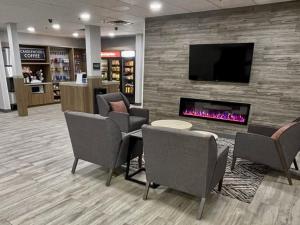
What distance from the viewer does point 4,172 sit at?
3184 millimetres

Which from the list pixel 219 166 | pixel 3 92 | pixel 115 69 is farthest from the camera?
pixel 115 69

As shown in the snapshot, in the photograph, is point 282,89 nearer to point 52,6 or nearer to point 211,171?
point 211,171

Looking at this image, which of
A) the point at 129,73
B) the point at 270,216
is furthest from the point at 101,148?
the point at 129,73

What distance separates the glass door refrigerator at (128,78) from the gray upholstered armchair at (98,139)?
619 centimetres

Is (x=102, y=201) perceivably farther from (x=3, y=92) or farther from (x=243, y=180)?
(x=3, y=92)

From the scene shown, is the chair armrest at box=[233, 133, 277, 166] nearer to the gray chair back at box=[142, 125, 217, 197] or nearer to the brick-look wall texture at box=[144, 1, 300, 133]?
the gray chair back at box=[142, 125, 217, 197]

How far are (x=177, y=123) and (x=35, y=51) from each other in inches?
280

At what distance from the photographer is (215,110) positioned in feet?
16.4

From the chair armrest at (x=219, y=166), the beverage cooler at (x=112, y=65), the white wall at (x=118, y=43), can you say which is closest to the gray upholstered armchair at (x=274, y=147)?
the chair armrest at (x=219, y=166)

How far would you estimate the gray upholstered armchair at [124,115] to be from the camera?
418 centimetres

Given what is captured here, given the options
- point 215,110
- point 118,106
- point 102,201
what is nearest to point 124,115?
point 118,106

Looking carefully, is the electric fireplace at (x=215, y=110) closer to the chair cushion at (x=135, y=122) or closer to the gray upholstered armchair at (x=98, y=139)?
the chair cushion at (x=135, y=122)

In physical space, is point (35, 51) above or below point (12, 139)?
above

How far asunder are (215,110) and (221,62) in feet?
3.47
